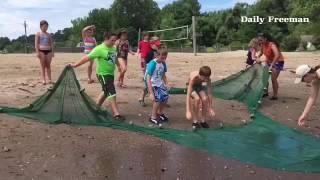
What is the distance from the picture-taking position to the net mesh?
8.14m

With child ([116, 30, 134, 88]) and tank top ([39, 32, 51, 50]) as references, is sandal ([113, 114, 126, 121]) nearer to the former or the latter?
child ([116, 30, 134, 88])

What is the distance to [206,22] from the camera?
9606 centimetres

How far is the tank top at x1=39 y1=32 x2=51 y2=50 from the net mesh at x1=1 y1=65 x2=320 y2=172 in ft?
12.3

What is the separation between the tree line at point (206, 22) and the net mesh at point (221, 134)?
28407 mm

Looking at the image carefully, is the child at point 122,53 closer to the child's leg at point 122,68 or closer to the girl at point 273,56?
the child's leg at point 122,68

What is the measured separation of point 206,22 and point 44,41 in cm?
8337

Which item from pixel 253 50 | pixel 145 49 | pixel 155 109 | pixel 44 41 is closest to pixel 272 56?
pixel 253 50

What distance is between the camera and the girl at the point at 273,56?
13.1m

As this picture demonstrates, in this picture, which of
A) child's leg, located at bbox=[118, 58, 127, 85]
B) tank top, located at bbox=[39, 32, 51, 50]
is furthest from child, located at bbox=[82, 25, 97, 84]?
tank top, located at bbox=[39, 32, 51, 50]

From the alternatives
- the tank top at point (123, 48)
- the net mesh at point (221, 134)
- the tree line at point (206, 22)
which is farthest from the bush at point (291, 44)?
the net mesh at point (221, 134)

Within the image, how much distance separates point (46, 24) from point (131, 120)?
4522 millimetres

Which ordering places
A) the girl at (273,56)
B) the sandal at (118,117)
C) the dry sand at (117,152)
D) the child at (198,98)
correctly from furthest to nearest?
the girl at (273,56) < the sandal at (118,117) < the child at (198,98) < the dry sand at (117,152)

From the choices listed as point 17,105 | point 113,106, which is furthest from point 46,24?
point 113,106

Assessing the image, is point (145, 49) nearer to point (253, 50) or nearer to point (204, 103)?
point (253, 50)
